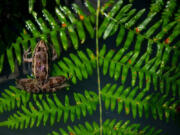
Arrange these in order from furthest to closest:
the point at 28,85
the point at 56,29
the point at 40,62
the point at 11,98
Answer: the point at 40,62 < the point at 28,85 < the point at 11,98 < the point at 56,29

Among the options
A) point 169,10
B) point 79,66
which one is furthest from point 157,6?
point 79,66

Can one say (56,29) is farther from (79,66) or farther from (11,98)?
(11,98)

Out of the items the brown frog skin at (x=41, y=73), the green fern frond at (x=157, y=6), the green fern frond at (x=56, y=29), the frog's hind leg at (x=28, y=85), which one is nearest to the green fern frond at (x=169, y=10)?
the green fern frond at (x=157, y=6)

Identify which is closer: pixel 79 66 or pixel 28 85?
pixel 79 66

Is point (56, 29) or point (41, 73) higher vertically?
point (56, 29)

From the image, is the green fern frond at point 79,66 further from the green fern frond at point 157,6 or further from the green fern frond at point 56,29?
the green fern frond at point 157,6

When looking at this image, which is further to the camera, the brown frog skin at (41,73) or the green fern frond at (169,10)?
the brown frog skin at (41,73)
